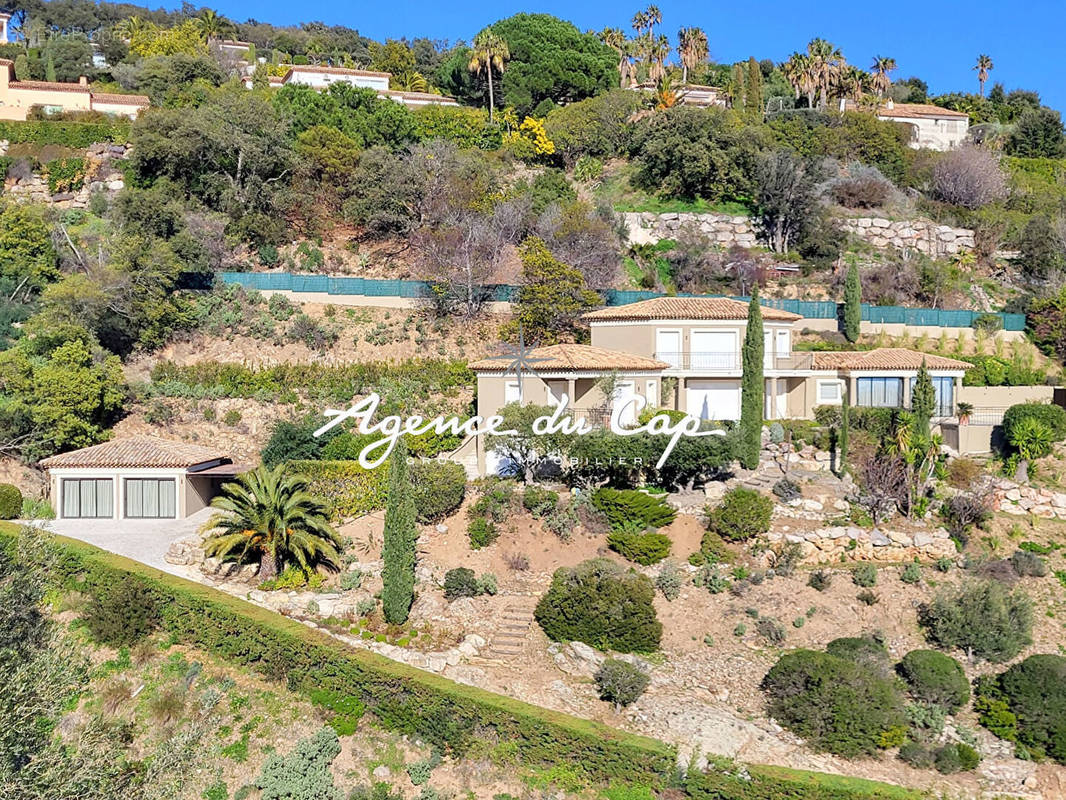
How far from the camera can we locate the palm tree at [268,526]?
26688 millimetres

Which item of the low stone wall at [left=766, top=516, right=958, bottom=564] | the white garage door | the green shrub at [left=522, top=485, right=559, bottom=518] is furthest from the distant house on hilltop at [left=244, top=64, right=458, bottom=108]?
the low stone wall at [left=766, top=516, right=958, bottom=564]

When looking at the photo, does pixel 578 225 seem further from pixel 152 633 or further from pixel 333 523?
pixel 152 633

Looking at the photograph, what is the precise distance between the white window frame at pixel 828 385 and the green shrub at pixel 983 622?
1363cm

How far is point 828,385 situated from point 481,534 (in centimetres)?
1709

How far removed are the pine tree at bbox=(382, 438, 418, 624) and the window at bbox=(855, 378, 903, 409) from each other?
20766 mm

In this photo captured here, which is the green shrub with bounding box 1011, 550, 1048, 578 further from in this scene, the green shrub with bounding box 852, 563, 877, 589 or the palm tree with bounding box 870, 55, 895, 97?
the palm tree with bounding box 870, 55, 895, 97

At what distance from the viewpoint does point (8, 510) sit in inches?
1244

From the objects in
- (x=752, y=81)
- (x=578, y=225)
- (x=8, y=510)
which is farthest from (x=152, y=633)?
(x=752, y=81)

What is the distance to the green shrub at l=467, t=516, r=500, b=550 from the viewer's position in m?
29.2

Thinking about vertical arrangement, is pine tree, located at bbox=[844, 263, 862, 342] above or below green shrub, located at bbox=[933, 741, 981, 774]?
above

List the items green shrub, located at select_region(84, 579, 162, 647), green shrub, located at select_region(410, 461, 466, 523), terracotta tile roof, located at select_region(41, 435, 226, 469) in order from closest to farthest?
1. green shrub, located at select_region(84, 579, 162, 647)
2. green shrub, located at select_region(410, 461, 466, 523)
3. terracotta tile roof, located at select_region(41, 435, 226, 469)

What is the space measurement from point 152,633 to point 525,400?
14.7 meters

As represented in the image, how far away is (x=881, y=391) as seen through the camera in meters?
39.1

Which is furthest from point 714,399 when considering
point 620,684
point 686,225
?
point 686,225
